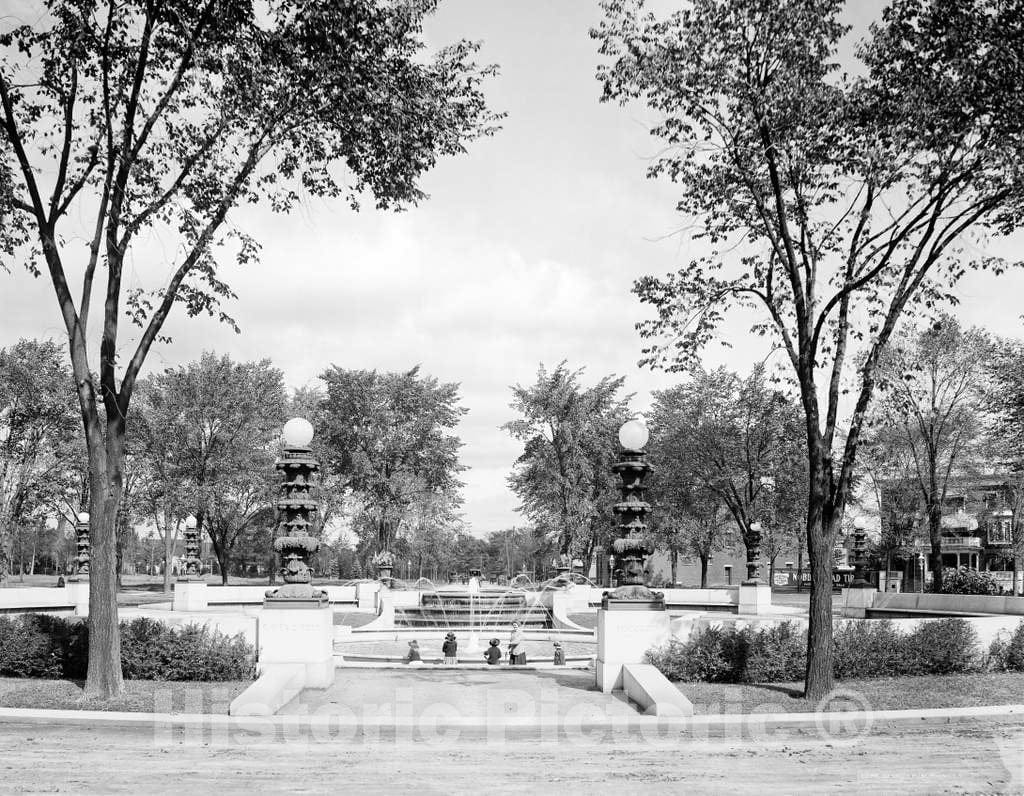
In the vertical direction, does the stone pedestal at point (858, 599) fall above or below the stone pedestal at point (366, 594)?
above

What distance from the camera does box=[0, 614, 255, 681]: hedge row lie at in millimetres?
13609

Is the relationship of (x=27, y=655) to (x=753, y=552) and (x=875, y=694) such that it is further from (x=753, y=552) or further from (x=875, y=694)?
(x=753, y=552)

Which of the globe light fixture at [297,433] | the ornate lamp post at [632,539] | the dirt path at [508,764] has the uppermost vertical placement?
the globe light fixture at [297,433]

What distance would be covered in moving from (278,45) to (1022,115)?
10.9m

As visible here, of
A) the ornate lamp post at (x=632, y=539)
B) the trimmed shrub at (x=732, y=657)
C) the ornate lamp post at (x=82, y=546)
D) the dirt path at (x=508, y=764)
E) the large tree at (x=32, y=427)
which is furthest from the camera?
the large tree at (x=32, y=427)

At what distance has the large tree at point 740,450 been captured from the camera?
45656 millimetres

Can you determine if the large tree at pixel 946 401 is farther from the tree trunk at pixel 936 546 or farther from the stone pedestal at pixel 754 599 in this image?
the stone pedestal at pixel 754 599

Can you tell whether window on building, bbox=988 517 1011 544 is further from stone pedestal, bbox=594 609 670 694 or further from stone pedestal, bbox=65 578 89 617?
stone pedestal, bbox=65 578 89 617

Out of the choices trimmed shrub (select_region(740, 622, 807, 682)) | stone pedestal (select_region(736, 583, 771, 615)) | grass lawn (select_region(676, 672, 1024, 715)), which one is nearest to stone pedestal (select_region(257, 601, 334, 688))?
grass lawn (select_region(676, 672, 1024, 715))

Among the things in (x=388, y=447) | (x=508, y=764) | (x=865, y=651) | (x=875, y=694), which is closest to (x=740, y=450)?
(x=388, y=447)

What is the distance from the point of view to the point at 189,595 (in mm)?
32625

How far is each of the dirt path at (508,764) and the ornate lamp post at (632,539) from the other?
378 centimetres

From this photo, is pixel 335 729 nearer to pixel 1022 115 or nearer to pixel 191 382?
pixel 1022 115

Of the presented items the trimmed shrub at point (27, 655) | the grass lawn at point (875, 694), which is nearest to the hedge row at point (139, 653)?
the trimmed shrub at point (27, 655)
